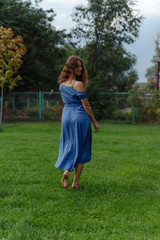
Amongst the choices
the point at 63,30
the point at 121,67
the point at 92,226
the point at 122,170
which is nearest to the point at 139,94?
the point at 121,67

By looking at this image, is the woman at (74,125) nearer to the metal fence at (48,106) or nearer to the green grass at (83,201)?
the green grass at (83,201)

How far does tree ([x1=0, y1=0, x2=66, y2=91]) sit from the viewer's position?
2447cm

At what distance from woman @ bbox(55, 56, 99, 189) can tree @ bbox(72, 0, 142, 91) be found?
727 inches

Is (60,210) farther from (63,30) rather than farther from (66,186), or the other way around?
A: (63,30)

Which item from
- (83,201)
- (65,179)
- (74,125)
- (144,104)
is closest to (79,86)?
(74,125)

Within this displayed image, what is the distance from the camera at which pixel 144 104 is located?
21172mm

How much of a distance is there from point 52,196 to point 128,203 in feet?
3.34

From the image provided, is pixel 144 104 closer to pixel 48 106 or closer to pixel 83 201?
pixel 48 106

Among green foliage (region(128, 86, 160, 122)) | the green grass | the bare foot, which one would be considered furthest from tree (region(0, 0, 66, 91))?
the bare foot

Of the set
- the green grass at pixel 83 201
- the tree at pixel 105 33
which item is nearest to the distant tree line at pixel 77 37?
the tree at pixel 105 33

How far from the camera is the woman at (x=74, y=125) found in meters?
4.61

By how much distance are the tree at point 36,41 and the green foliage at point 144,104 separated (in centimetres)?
903

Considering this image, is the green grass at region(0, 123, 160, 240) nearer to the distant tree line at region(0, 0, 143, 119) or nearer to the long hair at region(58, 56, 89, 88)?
the long hair at region(58, 56, 89, 88)

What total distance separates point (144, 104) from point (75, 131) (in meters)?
17.2
